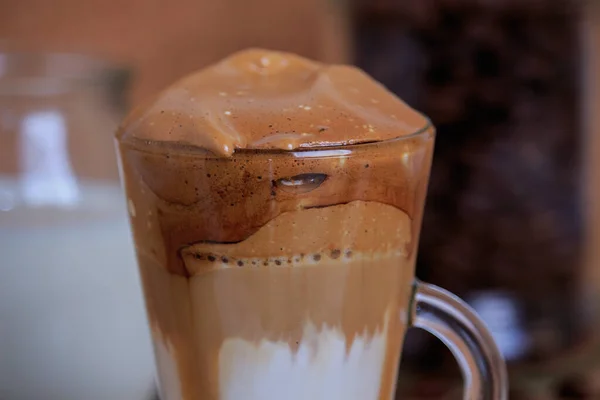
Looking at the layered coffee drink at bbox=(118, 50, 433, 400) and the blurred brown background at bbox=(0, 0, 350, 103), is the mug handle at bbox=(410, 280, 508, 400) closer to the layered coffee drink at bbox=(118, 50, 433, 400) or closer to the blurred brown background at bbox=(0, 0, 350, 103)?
the layered coffee drink at bbox=(118, 50, 433, 400)

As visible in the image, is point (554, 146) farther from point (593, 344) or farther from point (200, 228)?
point (200, 228)

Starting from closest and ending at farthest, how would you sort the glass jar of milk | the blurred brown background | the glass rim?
the glass rim → the glass jar of milk → the blurred brown background

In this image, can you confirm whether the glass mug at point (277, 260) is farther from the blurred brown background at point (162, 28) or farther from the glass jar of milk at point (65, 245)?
the blurred brown background at point (162, 28)

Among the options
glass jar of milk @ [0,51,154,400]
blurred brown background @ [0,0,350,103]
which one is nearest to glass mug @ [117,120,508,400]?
glass jar of milk @ [0,51,154,400]

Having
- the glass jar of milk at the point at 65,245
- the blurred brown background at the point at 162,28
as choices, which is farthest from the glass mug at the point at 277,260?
the blurred brown background at the point at 162,28

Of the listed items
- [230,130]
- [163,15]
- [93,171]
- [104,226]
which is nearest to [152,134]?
[230,130]

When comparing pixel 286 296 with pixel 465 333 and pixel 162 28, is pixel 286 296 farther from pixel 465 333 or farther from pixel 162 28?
pixel 162 28

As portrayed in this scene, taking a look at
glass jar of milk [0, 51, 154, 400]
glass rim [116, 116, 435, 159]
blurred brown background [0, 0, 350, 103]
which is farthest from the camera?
blurred brown background [0, 0, 350, 103]
